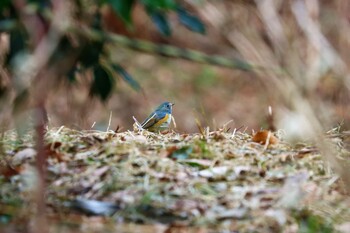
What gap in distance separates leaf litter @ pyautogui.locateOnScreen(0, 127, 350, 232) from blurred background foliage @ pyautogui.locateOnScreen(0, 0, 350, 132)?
0.25m

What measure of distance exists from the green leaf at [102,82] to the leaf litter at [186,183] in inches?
10.8

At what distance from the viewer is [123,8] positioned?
247 cm

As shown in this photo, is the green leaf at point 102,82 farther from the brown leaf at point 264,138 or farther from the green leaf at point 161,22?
the brown leaf at point 264,138

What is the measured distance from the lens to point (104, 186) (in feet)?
9.32

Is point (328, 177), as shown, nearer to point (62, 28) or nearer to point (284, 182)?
point (284, 182)

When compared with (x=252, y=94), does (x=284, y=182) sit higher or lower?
lower

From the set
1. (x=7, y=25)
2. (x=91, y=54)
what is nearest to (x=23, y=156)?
(x=91, y=54)

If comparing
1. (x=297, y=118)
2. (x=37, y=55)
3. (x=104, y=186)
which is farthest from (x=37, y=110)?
(x=104, y=186)

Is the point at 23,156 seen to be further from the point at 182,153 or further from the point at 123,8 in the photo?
the point at 123,8

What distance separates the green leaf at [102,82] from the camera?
2916 millimetres

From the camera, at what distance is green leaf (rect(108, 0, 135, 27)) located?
8.05 feet

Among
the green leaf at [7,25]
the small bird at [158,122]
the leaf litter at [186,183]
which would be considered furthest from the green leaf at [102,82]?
the small bird at [158,122]

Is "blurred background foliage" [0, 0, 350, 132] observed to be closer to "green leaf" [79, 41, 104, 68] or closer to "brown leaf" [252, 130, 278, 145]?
"green leaf" [79, 41, 104, 68]

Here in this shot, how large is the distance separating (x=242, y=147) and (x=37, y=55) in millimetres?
1668
